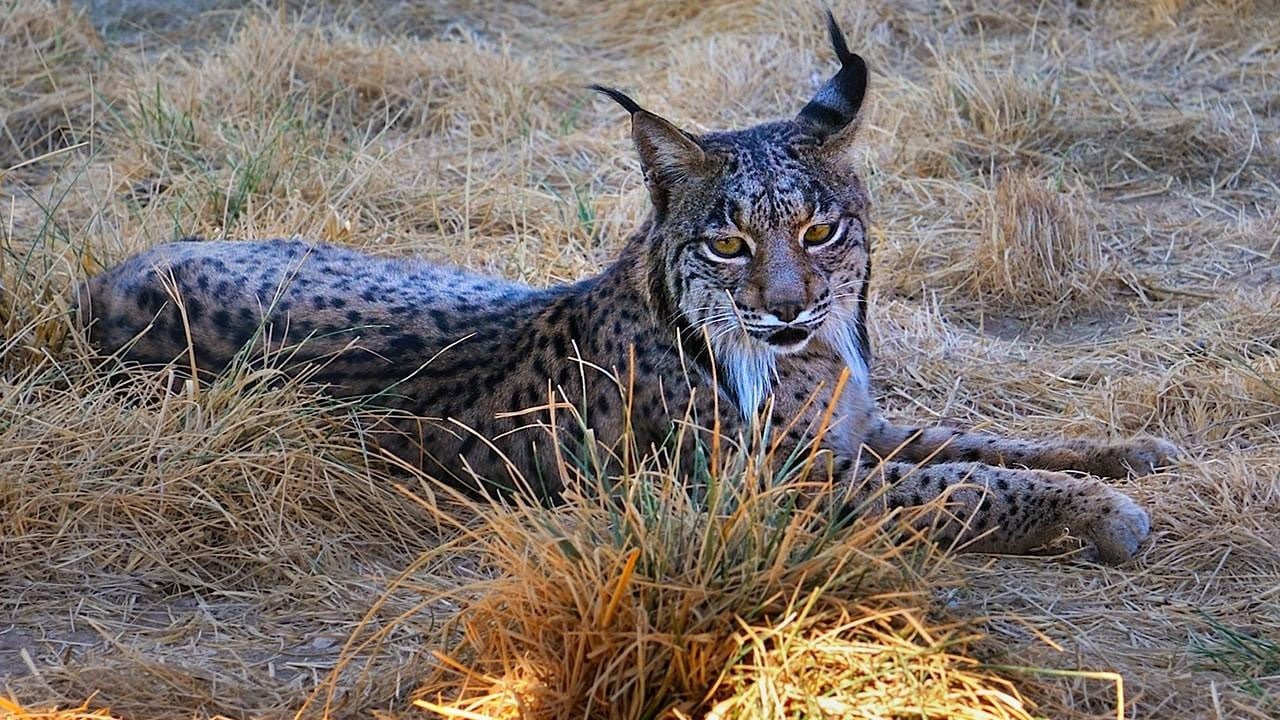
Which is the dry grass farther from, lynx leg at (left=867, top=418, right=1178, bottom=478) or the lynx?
lynx leg at (left=867, top=418, right=1178, bottom=478)

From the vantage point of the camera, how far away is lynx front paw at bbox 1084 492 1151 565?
4223 mm

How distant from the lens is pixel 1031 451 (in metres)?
4.89

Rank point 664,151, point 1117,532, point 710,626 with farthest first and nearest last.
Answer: point 664,151 < point 1117,532 < point 710,626

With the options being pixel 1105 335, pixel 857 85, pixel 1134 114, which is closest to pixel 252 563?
pixel 857 85

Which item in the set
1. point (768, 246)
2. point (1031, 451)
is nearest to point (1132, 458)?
point (1031, 451)

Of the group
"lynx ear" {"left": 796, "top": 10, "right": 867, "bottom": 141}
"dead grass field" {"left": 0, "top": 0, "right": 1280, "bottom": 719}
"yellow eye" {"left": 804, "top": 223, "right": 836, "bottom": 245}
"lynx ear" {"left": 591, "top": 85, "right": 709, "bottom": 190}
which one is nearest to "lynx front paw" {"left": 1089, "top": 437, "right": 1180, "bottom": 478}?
"dead grass field" {"left": 0, "top": 0, "right": 1280, "bottom": 719}

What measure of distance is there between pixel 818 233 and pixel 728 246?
10.0 inches

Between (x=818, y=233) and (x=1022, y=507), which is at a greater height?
(x=818, y=233)

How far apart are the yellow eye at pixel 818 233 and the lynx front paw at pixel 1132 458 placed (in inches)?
42.2

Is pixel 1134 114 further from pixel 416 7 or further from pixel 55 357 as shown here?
pixel 55 357

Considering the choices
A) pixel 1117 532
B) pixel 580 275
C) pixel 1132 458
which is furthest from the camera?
pixel 580 275

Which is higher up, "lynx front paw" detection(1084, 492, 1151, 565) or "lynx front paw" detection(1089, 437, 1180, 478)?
"lynx front paw" detection(1084, 492, 1151, 565)

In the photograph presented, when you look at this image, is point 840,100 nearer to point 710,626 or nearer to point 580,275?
point 580,275

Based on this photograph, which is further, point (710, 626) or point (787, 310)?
point (787, 310)
